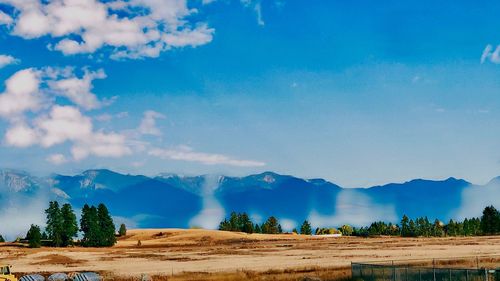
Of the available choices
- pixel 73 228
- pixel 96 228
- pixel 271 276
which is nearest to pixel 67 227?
pixel 73 228

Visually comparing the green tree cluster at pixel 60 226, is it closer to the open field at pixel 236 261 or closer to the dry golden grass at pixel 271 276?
the open field at pixel 236 261

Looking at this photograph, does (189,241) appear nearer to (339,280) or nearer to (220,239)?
(220,239)

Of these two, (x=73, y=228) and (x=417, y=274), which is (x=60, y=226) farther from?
(x=417, y=274)

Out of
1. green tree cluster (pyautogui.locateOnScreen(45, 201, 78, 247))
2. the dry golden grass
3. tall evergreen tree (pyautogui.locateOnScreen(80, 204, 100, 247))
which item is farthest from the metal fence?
green tree cluster (pyautogui.locateOnScreen(45, 201, 78, 247))

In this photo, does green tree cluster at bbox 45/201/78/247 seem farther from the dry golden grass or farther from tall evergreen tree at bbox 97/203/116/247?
the dry golden grass

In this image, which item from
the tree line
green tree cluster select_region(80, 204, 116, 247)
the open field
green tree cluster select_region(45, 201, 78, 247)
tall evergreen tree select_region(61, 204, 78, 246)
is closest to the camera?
the open field

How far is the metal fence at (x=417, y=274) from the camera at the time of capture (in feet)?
116

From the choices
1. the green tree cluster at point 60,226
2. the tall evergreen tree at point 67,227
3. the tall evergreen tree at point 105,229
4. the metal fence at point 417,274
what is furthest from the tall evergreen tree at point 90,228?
the metal fence at point 417,274

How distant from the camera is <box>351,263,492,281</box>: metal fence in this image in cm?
3538

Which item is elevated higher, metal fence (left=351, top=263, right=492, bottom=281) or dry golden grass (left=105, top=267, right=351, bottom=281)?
metal fence (left=351, top=263, right=492, bottom=281)

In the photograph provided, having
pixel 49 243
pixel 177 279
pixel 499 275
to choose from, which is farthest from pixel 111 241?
pixel 499 275

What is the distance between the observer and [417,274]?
125 ft

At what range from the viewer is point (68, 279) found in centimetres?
5319

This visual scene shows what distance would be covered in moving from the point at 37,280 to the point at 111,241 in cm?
11899
